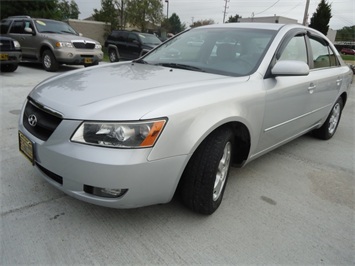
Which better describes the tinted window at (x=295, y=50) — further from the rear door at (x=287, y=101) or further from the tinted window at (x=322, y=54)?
the tinted window at (x=322, y=54)

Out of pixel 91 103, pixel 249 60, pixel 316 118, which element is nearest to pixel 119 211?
pixel 91 103

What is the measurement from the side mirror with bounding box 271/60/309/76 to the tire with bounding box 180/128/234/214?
76cm

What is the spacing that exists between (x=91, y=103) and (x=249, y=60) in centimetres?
157

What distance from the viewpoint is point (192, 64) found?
9.71 ft

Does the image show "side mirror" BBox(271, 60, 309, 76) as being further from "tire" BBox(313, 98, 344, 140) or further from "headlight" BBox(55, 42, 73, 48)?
"headlight" BBox(55, 42, 73, 48)

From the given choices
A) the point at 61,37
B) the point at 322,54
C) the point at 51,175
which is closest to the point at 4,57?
the point at 61,37

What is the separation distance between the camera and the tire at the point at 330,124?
14.6 feet

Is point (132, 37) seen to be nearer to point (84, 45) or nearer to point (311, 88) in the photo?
point (84, 45)

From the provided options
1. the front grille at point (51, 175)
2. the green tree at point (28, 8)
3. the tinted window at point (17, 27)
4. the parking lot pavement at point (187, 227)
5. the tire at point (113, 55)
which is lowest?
the parking lot pavement at point (187, 227)

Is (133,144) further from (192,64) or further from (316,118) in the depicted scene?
(316,118)

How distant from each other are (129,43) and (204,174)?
12876 mm

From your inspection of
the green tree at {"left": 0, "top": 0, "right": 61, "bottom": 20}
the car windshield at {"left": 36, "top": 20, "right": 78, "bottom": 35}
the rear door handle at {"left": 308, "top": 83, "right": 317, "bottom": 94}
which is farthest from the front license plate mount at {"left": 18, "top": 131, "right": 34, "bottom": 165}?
the green tree at {"left": 0, "top": 0, "right": 61, "bottom": 20}

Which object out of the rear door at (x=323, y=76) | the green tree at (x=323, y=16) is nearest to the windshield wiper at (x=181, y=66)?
the rear door at (x=323, y=76)

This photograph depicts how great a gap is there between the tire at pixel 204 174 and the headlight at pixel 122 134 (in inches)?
16.9
